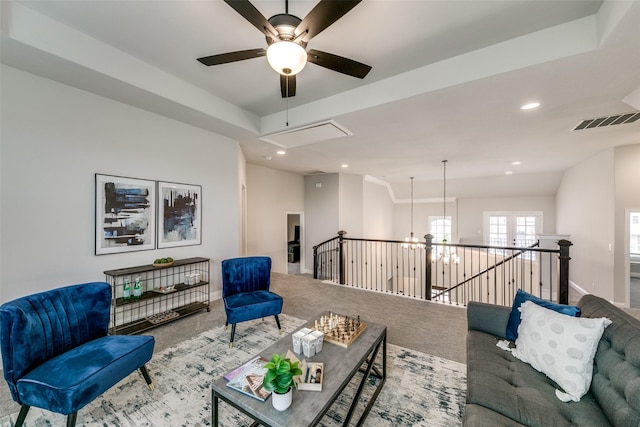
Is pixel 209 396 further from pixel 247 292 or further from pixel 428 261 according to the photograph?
pixel 428 261

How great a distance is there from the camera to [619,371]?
1284mm

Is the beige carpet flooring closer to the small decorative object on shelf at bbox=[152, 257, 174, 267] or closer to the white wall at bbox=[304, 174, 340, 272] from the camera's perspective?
the small decorative object on shelf at bbox=[152, 257, 174, 267]

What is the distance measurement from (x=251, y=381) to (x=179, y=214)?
115 inches

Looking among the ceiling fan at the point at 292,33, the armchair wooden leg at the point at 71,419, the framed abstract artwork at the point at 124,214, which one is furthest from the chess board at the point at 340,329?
the framed abstract artwork at the point at 124,214

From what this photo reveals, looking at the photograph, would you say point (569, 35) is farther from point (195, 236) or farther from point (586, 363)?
point (195, 236)

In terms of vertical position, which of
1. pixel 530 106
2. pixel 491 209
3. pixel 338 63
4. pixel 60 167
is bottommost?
pixel 491 209

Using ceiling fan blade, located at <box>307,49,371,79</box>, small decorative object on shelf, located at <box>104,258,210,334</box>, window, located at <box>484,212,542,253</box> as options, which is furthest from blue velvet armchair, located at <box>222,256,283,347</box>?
window, located at <box>484,212,542,253</box>

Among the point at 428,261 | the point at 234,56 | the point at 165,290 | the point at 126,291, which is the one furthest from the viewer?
the point at 428,261

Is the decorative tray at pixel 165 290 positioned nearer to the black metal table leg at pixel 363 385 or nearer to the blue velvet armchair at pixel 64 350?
the blue velvet armchair at pixel 64 350

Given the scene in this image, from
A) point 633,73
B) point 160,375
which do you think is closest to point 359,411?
point 160,375

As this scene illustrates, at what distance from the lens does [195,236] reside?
3.86 m

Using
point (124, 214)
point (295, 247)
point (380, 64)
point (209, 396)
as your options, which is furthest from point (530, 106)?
point (295, 247)

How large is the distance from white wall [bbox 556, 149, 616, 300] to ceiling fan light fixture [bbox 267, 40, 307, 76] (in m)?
6.19

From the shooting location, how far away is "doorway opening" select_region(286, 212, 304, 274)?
25.3 feet
